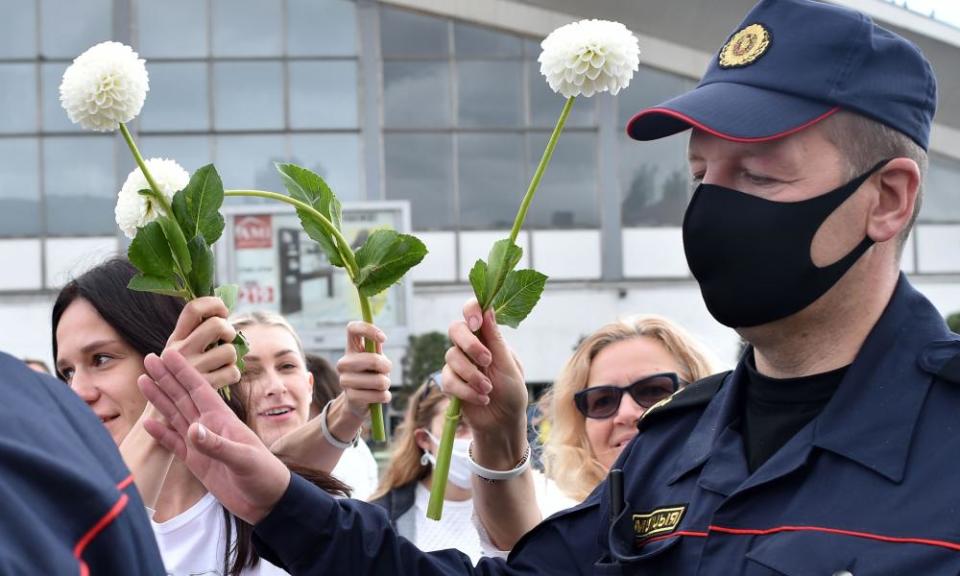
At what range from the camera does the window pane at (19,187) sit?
20125 millimetres

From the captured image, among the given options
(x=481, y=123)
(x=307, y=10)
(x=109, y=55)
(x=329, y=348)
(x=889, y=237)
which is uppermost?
(x=307, y=10)

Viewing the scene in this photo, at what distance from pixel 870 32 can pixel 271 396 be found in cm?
266

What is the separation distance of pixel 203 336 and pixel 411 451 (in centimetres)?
269

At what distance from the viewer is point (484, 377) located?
2.09 meters

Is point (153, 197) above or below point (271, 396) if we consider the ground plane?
above

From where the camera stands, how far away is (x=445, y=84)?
20.8 meters

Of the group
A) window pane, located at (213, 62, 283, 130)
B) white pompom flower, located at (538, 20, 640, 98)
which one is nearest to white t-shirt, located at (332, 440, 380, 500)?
white pompom flower, located at (538, 20, 640, 98)

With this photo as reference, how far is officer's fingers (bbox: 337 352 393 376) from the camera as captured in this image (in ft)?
7.73

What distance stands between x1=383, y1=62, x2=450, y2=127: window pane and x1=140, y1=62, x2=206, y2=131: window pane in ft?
8.53

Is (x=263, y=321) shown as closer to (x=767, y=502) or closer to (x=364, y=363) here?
(x=364, y=363)

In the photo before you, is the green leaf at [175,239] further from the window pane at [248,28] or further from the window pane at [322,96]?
the window pane at [248,28]

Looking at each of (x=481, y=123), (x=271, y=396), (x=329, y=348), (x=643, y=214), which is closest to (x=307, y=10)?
(x=481, y=123)

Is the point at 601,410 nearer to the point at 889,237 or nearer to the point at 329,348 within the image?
the point at 889,237

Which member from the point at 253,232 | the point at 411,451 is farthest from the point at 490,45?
the point at 411,451
